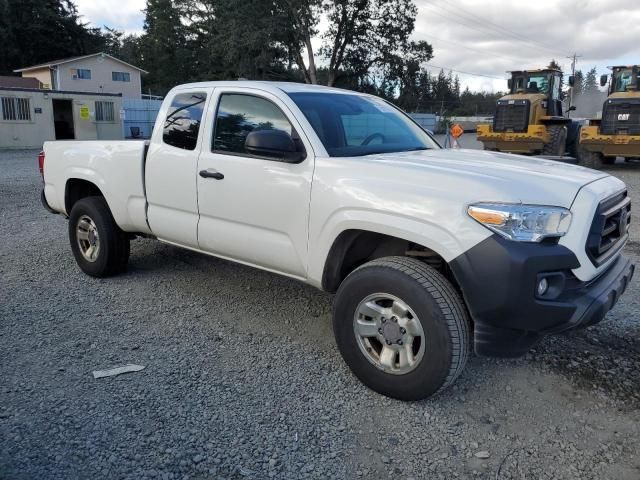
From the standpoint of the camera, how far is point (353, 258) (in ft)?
12.2

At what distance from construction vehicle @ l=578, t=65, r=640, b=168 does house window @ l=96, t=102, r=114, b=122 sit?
21.9 m

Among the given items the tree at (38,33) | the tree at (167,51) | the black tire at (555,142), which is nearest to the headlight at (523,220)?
the black tire at (555,142)

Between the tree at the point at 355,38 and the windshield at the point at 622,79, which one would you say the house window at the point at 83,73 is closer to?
the tree at the point at 355,38

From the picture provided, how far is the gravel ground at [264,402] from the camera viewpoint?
2768 millimetres

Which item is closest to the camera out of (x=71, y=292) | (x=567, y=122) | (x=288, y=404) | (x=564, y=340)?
(x=288, y=404)

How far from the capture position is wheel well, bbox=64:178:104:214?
5738 millimetres

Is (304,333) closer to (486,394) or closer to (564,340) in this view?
(486,394)

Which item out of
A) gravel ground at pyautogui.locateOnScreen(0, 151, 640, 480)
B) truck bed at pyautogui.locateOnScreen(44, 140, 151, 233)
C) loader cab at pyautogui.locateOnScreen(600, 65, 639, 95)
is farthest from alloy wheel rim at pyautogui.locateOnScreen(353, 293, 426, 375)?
loader cab at pyautogui.locateOnScreen(600, 65, 639, 95)

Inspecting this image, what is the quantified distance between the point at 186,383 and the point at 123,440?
2.13 ft

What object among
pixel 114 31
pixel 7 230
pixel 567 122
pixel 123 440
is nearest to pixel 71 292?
pixel 123 440

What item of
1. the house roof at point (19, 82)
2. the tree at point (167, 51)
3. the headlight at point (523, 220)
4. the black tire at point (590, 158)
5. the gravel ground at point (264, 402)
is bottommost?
the gravel ground at point (264, 402)

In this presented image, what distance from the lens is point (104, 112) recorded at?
27.6 m

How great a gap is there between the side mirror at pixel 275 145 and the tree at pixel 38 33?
170ft

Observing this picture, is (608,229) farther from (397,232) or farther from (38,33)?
(38,33)
